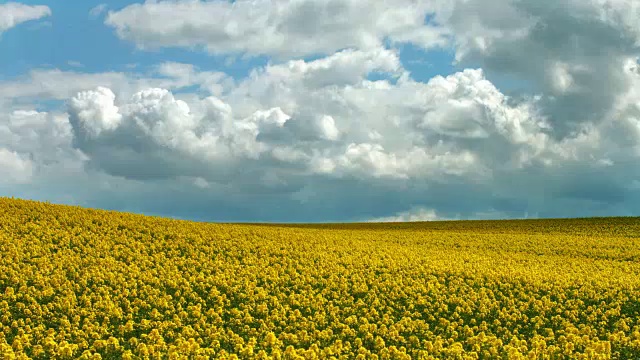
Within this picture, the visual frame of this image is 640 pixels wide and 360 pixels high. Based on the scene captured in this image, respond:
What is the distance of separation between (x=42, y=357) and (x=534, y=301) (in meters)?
18.8

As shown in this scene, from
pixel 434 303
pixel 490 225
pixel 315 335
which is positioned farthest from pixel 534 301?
pixel 490 225

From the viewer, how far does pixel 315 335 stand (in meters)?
18.3

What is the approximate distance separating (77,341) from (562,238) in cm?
4766

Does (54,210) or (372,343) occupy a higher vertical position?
(54,210)

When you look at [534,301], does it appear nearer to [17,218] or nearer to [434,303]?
[434,303]

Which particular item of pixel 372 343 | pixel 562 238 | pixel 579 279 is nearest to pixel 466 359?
pixel 372 343

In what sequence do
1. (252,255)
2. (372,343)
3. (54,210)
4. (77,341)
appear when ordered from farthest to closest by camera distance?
(54,210) → (252,255) → (372,343) → (77,341)

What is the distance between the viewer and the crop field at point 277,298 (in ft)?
56.9

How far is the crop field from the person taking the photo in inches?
683

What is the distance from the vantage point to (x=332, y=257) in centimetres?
3256

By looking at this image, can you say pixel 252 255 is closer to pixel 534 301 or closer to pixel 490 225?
pixel 534 301

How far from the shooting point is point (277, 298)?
2377cm

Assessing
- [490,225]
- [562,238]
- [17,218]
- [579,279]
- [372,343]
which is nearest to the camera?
[372,343]

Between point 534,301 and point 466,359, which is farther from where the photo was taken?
point 534,301
